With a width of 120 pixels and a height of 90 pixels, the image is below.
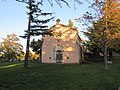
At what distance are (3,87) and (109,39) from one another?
21618 mm

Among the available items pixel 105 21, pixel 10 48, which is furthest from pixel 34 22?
pixel 10 48

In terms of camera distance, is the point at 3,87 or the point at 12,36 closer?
the point at 3,87

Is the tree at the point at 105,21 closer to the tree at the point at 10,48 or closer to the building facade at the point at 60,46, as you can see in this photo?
the building facade at the point at 60,46

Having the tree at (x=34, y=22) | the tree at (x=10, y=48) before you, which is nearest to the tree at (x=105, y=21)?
the tree at (x=34, y=22)

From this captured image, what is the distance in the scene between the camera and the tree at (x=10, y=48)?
89.8 metres

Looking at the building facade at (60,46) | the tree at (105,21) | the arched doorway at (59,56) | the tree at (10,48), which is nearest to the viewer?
the tree at (105,21)

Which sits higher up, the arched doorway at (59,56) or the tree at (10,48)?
the tree at (10,48)

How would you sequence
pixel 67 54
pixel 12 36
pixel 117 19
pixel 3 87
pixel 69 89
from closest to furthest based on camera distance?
pixel 3 87, pixel 69 89, pixel 117 19, pixel 67 54, pixel 12 36

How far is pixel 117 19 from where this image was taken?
32.6 metres

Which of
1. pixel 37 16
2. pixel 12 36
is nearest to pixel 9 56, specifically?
pixel 12 36

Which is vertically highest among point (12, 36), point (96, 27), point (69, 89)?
point (12, 36)

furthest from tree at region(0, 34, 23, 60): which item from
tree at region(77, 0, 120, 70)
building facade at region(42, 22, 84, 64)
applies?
tree at region(77, 0, 120, 70)

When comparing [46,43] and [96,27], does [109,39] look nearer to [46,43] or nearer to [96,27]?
[96,27]

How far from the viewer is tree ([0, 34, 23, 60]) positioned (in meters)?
89.8
